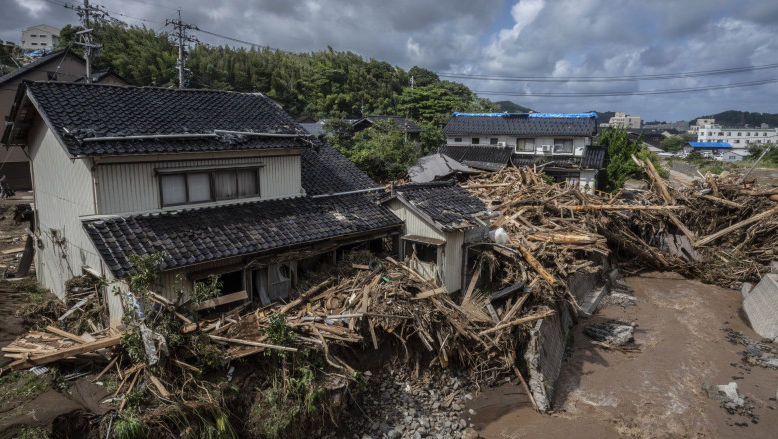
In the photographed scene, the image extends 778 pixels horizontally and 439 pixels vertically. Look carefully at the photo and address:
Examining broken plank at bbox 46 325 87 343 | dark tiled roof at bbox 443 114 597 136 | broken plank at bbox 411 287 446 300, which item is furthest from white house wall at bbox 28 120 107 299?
dark tiled roof at bbox 443 114 597 136

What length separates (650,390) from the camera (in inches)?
486

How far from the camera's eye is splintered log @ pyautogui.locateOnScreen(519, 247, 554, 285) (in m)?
13.5

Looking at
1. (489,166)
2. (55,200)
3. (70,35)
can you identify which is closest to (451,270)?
(55,200)

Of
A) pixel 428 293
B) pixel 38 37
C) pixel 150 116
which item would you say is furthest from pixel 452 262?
pixel 38 37

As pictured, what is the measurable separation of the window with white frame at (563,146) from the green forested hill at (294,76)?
14.9 meters

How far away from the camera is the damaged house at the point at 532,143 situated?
32000 millimetres

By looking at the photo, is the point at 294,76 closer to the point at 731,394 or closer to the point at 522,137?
the point at 522,137

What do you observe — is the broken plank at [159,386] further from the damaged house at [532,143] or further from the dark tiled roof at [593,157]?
the dark tiled roof at [593,157]

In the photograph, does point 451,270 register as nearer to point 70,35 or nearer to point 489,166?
point 489,166

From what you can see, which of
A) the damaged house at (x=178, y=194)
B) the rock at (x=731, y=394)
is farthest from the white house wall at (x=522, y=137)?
the damaged house at (x=178, y=194)

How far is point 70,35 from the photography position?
4669cm

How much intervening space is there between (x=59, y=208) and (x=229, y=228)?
5.05 metres

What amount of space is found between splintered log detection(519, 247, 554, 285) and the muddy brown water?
105 inches

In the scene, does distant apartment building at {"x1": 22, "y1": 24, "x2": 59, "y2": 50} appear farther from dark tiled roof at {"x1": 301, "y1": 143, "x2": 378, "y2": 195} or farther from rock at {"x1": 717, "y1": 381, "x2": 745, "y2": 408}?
rock at {"x1": 717, "y1": 381, "x2": 745, "y2": 408}
